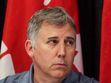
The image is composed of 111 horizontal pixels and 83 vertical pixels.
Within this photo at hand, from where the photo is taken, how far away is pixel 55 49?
1390 millimetres

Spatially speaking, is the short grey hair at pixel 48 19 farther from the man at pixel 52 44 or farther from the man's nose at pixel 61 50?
the man's nose at pixel 61 50

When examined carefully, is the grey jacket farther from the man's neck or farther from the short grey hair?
the short grey hair

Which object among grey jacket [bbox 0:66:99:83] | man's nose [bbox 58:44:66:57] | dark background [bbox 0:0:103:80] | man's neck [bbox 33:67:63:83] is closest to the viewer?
man's nose [bbox 58:44:66:57]

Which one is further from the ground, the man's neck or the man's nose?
the man's nose

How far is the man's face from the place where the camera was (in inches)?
54.4

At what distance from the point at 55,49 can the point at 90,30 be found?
Result: 28.3 inches

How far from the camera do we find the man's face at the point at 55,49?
4.54 ft

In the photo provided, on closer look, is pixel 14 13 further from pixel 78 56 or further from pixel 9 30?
pixel 78 56

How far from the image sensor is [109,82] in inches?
61.7

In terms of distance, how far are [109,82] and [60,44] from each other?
354mm

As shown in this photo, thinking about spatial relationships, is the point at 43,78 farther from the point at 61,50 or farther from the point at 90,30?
the point at 90,30

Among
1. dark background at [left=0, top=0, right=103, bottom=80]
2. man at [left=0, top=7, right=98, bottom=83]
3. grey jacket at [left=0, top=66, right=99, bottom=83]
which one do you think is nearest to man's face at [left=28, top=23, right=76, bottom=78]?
man at [left=0, top=7, right=98, bottom=83]

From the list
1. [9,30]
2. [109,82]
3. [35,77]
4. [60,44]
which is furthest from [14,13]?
[109,82]

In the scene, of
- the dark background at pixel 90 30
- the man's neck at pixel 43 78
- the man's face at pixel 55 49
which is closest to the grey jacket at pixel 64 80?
the man's neck at pixel 43 78
